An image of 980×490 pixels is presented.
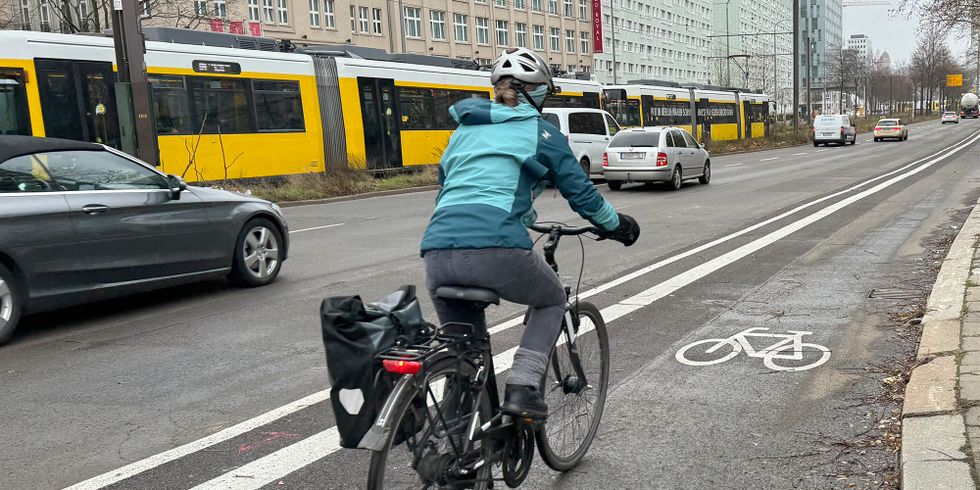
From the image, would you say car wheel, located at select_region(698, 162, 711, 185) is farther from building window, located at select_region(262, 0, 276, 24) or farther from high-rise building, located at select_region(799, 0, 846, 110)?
high-rise building, located at select_region(799, 0, 846, 110)

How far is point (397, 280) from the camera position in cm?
892

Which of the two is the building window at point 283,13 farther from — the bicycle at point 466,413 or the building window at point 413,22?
the bicycle at point 466,413

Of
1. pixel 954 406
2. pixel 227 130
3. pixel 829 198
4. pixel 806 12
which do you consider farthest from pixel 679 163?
pixel 806 12

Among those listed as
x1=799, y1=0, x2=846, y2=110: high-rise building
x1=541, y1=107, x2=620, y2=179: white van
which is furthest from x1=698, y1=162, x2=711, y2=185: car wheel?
x1=799, y1=0, x2=846, y2=110: high-rise building

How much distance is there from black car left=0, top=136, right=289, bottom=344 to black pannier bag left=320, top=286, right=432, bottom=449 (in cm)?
495

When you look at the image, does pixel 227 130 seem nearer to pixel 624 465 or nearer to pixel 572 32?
pixel 624 465

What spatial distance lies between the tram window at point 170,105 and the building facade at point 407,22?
1867 cm

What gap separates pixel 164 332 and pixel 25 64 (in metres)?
11.0

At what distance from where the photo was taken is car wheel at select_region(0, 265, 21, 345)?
6527 mm

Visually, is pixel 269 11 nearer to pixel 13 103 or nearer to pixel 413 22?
pixel 413 22

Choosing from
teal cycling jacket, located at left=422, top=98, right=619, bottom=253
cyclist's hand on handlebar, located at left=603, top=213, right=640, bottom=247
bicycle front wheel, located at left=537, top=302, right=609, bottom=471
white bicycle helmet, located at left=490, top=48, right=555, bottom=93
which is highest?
white bicycle helmet, located at left=490, top=48, right=555, bottom=93

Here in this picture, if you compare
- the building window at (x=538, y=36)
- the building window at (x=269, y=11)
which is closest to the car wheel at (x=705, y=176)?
the building window at (x=269, y=11)

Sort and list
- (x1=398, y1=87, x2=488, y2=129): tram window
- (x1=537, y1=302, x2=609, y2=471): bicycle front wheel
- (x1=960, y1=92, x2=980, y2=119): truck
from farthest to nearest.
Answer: (x1=960, y1=92, x2=980, y2=119): truck
(x1=398, y1=87, x2=488, y2=129): tram window
(x1=537, y1=302, x2=609, y2=471): bicycle front wheel

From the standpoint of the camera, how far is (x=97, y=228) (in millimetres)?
7137
